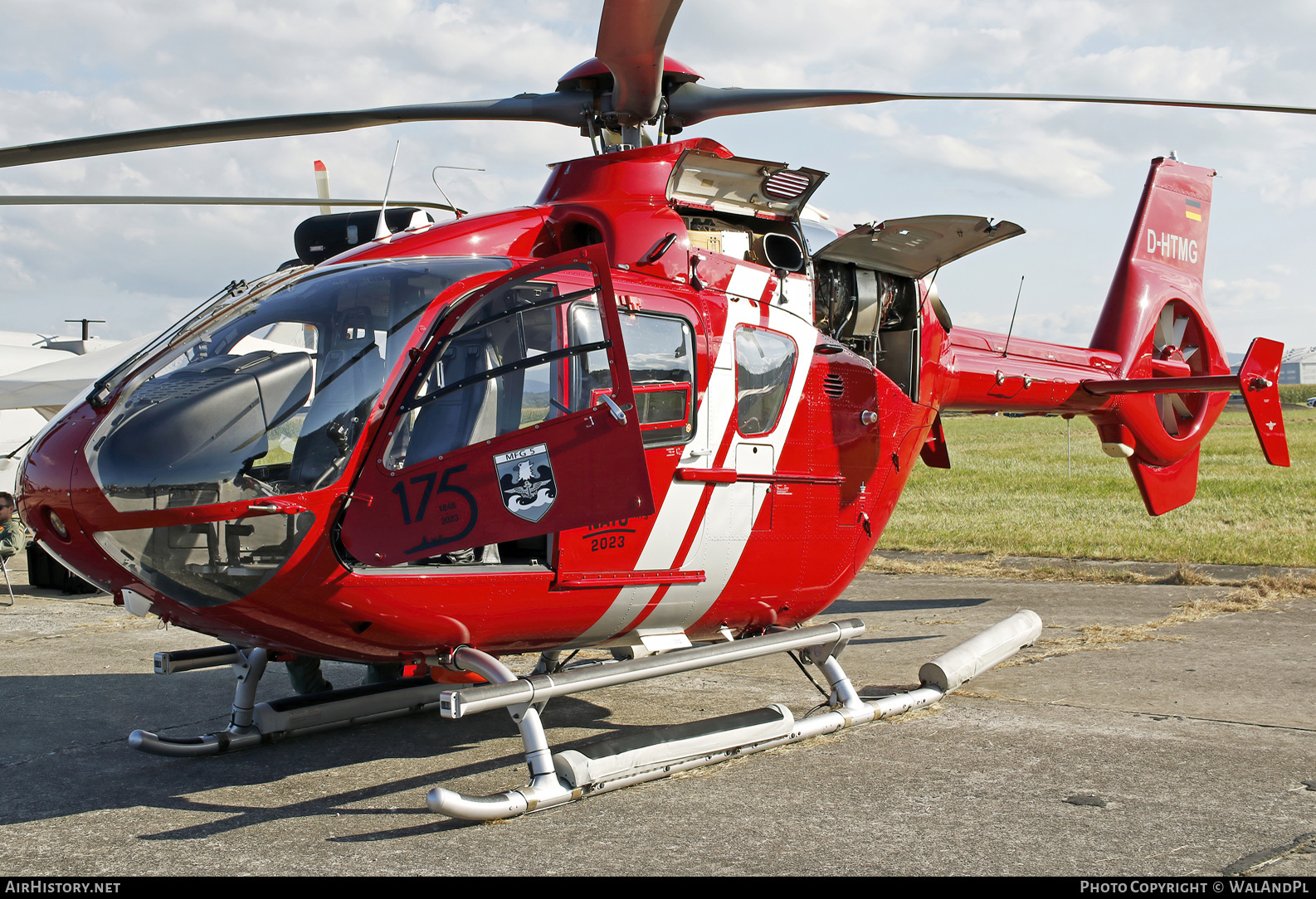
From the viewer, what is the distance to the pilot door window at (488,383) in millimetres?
4598

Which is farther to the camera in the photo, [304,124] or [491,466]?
[304,124]

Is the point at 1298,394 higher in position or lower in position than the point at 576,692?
lower

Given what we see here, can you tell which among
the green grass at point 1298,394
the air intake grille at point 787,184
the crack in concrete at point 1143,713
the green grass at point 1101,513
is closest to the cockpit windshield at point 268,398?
the air intake grille at point 787,184

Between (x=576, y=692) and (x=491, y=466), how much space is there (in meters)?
1.12

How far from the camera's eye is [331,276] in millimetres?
5082

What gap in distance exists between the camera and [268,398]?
455 centimetres

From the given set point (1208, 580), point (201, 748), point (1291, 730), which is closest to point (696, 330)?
point (201, 748)

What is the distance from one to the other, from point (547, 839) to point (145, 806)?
1.93 metres

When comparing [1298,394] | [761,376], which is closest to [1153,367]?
[761,376]

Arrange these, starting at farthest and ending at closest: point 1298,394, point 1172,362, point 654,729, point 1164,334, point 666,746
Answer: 1. point 1298,394
2. point 1164,334
3. point 1172,362
4. point 654,729
5. point 666,746

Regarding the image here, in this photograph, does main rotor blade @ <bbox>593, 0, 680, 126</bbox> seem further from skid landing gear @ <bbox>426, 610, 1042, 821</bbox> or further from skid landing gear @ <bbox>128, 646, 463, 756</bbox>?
skid landing gear @ <bbox>128, 646, 463, 756</bbox>

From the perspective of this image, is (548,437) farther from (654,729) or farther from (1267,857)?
(1267,857)

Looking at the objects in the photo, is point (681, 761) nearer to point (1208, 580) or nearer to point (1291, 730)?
point (1291, 730)

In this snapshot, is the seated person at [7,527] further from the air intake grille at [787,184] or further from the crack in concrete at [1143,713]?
the crack in concrete at [1143,713]
